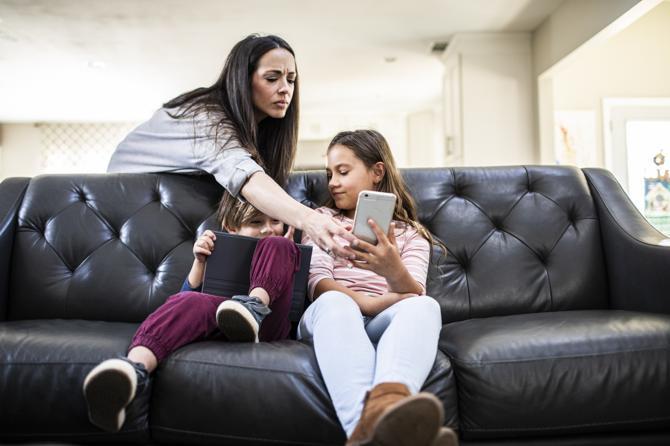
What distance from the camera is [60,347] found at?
41.4 inches

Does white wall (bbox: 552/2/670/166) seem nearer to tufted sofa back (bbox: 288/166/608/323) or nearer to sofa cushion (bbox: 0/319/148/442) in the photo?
tufted sofa back (bbox: 288/166/608/323)

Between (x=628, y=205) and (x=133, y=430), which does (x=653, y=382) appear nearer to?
(x=628, y=205)

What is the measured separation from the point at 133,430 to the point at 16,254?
0.84 metres

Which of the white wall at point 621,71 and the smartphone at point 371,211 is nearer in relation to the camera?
the smartphone at point 371,211

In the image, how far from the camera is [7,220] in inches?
59.7

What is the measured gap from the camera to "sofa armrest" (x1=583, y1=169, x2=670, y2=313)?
132 centimetres

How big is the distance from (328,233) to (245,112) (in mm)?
588

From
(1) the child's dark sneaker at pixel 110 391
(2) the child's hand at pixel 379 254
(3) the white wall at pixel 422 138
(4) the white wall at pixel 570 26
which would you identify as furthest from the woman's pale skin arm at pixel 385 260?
(3) the white wall at pixel 422 138

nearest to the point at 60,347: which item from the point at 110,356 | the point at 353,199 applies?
the point at 110,356

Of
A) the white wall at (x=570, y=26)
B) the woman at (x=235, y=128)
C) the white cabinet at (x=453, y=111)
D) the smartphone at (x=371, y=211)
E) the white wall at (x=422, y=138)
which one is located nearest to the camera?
the smartphone at (x=371, y=211)

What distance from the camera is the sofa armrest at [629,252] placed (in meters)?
1.32

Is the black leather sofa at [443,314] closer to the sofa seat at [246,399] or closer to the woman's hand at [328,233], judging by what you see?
the sofa seat at [246,399]

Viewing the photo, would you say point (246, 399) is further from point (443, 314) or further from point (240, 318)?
point (443, 314)

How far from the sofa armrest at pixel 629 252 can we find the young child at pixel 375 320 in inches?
21.2
